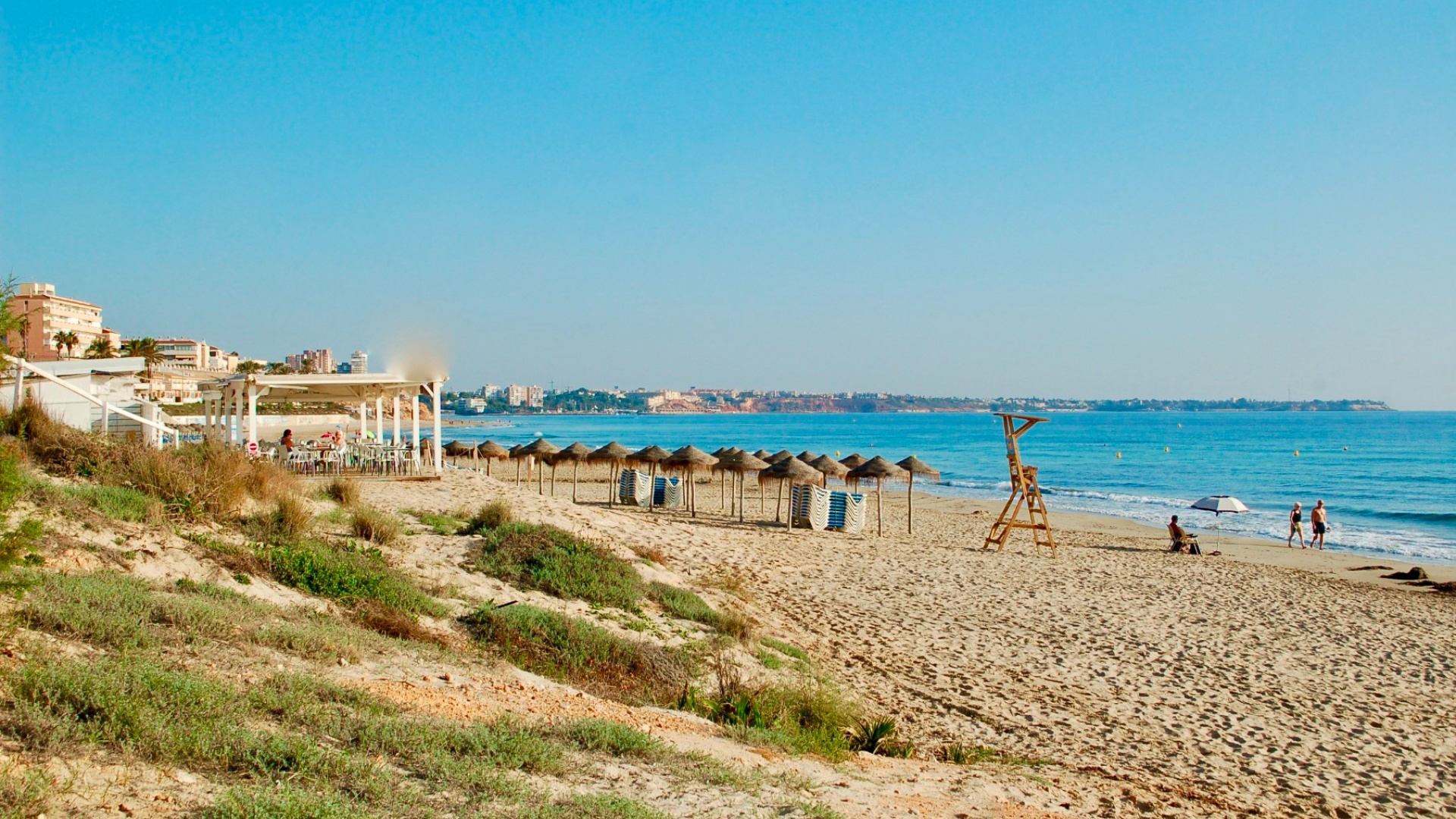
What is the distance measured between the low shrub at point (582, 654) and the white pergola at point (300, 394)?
959cm

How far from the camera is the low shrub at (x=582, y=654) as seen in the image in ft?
20.9

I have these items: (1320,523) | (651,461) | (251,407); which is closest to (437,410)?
(251,407)

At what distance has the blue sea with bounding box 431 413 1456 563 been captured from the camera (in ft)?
88.8

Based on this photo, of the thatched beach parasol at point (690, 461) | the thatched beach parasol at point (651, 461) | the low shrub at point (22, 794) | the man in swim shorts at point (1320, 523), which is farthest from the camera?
the thatched beach parasol at point (651, 461)

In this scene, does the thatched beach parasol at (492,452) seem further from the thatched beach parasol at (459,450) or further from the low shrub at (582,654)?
the low shrub at (582,654)

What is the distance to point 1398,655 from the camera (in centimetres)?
1017

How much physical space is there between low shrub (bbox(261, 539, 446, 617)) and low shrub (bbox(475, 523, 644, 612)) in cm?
144

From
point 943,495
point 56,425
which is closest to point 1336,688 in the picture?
point 56,425

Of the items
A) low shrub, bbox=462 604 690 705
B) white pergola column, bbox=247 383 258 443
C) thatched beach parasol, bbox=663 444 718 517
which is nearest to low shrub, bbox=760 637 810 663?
low shrub, bbox=462 604 690 705

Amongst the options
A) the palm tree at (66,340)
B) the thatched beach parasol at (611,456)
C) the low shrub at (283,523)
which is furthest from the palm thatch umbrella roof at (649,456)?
the palm tree at (66,340)

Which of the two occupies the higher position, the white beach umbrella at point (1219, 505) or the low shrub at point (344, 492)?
the low shrub at point (344, 492)

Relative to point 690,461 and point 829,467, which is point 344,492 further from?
point 829,467

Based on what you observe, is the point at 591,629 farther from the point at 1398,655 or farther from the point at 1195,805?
the point at 1398,655

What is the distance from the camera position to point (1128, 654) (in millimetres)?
9523
